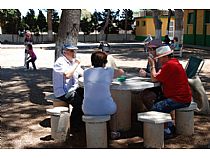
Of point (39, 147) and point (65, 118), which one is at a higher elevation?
point (65, 118)

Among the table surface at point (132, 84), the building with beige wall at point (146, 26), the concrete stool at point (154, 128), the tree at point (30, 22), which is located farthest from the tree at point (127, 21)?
the concrete stool at point (154, 128)

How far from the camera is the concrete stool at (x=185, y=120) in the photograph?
16.0 feet

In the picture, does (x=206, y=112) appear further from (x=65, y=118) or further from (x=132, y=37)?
(x=132, y=37)

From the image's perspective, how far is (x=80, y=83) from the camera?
5117 mm

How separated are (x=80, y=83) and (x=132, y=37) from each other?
126 ft

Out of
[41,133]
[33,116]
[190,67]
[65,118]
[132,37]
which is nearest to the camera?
[65,118]

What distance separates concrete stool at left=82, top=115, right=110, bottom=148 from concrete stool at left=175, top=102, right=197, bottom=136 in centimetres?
114

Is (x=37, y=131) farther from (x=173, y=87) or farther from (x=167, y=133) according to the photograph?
(x=173, y=87)

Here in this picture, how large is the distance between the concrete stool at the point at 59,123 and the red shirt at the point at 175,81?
137 cm

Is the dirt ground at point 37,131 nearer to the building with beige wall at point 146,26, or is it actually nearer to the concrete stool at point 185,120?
the concrete stool at point 185,120

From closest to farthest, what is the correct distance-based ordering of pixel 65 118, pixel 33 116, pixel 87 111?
pixel 87 111, pixel 65 118, pixel 33 116

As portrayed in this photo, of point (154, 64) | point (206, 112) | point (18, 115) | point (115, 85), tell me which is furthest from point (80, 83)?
point (206, 112)

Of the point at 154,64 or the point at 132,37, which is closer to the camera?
the point at 154,64

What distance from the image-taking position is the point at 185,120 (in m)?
4.91
